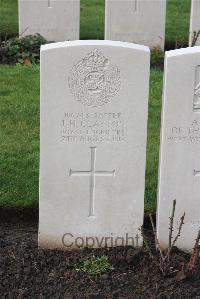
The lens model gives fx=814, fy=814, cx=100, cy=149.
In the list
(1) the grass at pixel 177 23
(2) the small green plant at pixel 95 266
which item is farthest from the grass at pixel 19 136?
(1) the grass at pixel 177 23

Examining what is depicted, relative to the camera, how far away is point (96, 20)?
38.9 ft

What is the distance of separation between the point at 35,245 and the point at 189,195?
1.12 metres

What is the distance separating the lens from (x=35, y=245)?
18.5 feet

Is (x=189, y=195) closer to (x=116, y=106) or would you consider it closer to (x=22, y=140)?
(x=116, y=106)

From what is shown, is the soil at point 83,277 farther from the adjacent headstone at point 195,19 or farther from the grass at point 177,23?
the adjacent headstone at point 195,19

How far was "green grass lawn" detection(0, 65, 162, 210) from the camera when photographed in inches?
251

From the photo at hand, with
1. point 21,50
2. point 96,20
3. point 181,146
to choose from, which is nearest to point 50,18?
point 21,50

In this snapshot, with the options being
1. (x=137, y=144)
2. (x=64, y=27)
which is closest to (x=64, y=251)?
(x=137, y=144)

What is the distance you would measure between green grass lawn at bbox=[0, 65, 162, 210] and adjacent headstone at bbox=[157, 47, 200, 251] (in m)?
0.68

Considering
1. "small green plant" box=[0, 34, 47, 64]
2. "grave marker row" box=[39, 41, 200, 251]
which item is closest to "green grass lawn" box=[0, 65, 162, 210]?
"small green plant" box=[0, 34, 47, 64]

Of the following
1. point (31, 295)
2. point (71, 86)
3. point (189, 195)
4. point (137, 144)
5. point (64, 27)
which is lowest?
point (31, 295)

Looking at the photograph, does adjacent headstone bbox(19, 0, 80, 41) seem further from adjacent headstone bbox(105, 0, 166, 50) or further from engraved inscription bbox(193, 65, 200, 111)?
engraved inscription bbox(193, 65, 200, 111)

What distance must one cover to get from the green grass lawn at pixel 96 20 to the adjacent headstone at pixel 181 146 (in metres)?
5.09

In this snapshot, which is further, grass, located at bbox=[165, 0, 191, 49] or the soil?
grass, located at bbox=[165, 0, 191, 49]
